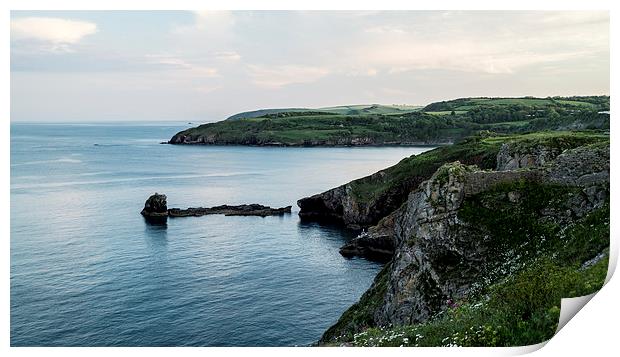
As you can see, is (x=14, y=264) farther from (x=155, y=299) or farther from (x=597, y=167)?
(x=597, y=167)

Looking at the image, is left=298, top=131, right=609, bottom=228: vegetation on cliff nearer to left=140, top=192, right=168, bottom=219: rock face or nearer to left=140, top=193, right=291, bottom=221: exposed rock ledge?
left=140, top=193, right=291, bottom=221: exposed rock ledge

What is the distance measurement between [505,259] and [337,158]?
118m

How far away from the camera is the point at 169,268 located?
1905 inches

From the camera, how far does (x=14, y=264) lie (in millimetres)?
47750

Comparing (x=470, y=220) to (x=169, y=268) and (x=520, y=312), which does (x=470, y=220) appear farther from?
(x=169, y=268)

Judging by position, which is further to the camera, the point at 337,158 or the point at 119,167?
the point at 337,158

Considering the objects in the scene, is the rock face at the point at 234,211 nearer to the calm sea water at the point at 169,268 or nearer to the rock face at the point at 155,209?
the rock face at the point at 155,209

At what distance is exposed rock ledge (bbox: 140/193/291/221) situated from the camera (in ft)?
241

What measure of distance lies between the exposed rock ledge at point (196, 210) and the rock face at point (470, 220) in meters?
48.7

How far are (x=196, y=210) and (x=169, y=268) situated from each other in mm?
28230

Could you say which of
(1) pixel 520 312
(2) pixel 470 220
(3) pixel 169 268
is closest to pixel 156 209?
A: (3) pixel 169 268

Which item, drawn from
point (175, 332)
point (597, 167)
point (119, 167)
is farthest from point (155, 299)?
point (119, 167)

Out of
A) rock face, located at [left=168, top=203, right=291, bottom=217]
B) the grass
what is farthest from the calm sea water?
the grass

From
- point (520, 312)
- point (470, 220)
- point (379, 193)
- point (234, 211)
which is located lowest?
point (234, 211)
